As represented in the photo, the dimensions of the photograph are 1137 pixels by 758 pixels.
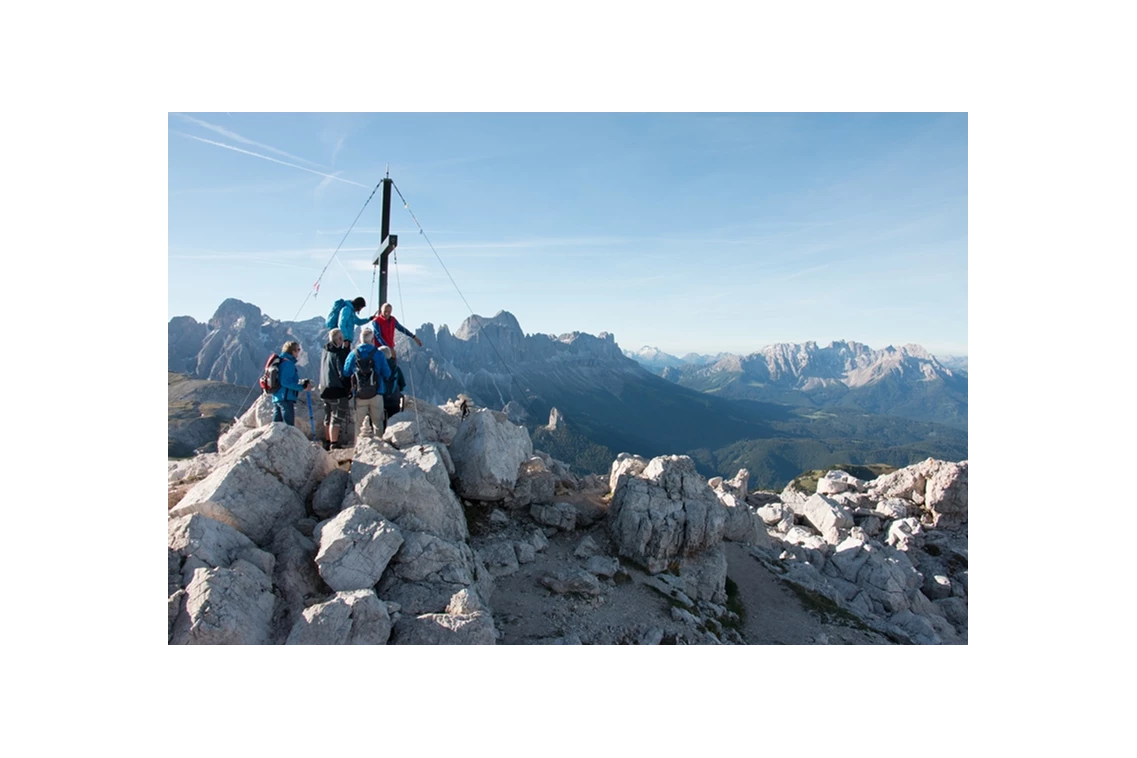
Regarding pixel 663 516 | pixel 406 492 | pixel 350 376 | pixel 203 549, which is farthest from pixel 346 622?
pixel 663 516

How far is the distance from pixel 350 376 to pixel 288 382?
1488 mm

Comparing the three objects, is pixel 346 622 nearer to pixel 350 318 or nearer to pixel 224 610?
pixel 224 610

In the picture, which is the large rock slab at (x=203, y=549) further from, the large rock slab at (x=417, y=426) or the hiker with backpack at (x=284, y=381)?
the large rock slab at (x=417, y=426)

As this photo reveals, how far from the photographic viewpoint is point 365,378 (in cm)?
1222

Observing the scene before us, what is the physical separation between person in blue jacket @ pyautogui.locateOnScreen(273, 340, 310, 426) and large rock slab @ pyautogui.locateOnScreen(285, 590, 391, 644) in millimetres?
6451

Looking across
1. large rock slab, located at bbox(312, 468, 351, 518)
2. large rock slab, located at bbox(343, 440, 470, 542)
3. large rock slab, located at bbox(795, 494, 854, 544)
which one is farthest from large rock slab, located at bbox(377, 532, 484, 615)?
large rock slab, located at bbox(795, 494, 854, 544)

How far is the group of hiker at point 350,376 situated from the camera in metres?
12.2

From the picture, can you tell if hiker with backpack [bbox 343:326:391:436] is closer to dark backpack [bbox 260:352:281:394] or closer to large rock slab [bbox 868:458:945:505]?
dark backpack [bbox 260:352:281:394]

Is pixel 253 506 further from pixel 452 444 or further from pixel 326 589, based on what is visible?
pixel 452 444

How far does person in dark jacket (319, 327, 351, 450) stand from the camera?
→ 12.6 meters
